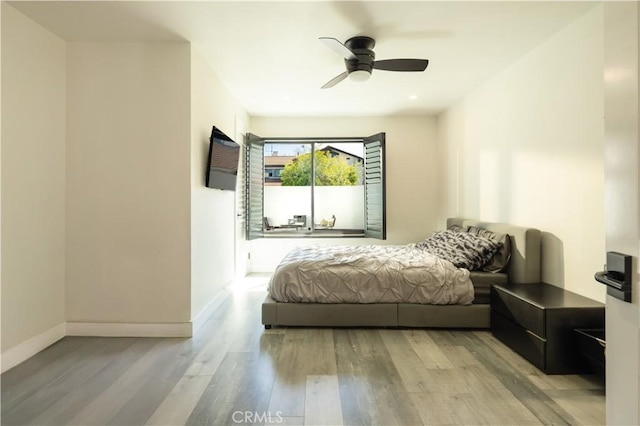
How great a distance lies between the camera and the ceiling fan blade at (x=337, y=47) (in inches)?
97.3

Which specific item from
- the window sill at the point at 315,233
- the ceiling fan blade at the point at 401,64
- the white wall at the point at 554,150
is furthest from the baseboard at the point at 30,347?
the white wall at the point at 554,150

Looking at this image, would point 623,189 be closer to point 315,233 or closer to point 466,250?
point 466,250

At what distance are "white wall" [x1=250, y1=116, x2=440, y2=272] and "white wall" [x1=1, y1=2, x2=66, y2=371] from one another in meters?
3.09

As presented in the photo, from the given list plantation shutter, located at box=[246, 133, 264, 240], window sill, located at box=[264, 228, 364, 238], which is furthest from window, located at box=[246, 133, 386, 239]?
plantation shutter, located at box=[246, 133, 264, 240]

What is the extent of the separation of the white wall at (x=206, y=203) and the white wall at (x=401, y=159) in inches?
57.4

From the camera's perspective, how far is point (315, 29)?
2705mm

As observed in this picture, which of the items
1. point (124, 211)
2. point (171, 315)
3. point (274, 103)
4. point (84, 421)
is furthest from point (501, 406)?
point (274, 103)

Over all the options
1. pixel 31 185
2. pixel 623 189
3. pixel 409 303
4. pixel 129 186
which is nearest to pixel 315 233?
pixel 409 303

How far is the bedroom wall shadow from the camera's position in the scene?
282 cm

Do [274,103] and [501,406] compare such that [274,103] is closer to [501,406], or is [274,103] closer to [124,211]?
[124,211]

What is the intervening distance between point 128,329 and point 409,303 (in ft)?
8.29

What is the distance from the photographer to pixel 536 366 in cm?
235

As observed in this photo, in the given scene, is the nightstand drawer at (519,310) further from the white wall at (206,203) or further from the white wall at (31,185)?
the white wall at (31,185)

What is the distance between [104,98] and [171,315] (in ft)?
6.55
